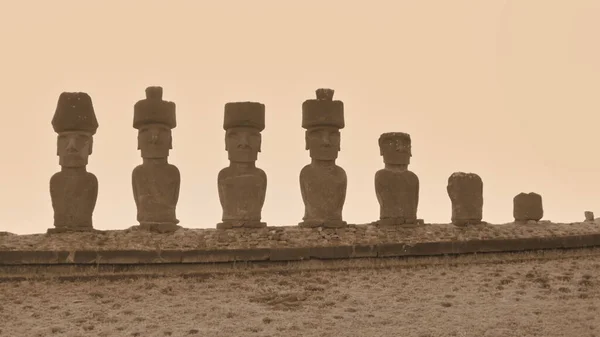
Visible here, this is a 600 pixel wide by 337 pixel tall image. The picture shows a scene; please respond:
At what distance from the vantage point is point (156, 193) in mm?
17500

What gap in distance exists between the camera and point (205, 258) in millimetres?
15773

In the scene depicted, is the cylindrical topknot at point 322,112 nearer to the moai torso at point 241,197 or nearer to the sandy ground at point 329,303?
the moai torso at point 241,197

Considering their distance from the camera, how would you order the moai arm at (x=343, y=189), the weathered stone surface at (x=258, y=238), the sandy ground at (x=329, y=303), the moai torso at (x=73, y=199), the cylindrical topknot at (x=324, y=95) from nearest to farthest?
the sandy ground at (x=329, y=303) < the weathered stone surface at (x=258, y=238) < the moai torso at (x=73, y=199) < the moai arm at (x=343, y=189) < the cylindrical topknot at (x=324, y=95)

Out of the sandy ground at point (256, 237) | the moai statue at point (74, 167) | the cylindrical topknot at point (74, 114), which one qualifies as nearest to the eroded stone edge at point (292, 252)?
the sandy ground at point (256, 237)

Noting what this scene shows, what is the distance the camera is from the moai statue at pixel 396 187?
18.4m

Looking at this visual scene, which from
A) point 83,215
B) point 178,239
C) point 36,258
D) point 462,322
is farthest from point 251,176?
point 462,322

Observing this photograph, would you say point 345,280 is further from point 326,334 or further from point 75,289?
point 75,289

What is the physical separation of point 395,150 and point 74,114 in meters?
6.62

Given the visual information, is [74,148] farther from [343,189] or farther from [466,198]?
[466,198]

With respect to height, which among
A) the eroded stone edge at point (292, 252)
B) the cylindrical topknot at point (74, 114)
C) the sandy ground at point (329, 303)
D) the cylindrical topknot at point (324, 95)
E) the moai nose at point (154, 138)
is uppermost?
the cylindrical topknot at point (324, 95)

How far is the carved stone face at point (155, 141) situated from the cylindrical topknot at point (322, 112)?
286cm

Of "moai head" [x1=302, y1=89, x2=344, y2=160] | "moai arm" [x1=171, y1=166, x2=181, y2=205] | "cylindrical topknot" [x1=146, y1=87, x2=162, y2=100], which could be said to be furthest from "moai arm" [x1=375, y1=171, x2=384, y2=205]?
"cylindrical topknot" [x1=146, y1=87, x2=162, y2=100]

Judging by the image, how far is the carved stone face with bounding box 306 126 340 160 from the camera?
18.4m

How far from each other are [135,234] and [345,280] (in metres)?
4.39
